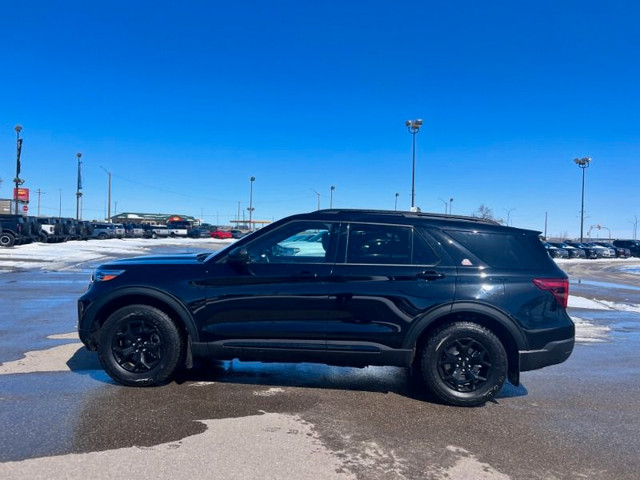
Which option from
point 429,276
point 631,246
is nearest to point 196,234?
point 631,246

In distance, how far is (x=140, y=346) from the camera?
483 cm

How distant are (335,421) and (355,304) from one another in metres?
1.04

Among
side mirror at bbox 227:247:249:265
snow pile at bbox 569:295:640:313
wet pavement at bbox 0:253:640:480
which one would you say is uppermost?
side mirror at bbox 227:247:249:265

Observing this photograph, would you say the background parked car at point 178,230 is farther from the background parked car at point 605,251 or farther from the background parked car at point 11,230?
the background parked car at point 605,251

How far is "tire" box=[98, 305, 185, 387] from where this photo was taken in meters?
4.75

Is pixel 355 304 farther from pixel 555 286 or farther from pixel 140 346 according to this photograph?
pixel 140 346

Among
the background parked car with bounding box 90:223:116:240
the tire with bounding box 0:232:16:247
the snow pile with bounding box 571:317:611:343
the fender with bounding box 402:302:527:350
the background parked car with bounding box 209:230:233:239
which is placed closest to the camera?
the fender with bounding box 402:302:527:350

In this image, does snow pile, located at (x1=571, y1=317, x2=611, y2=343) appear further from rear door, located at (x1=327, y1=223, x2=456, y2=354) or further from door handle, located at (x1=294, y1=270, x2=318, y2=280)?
door handle, located at (x1=294, y1=270, x2=318, y2=280)

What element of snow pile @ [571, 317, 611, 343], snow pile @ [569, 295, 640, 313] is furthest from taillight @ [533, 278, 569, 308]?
snow pile @ [569, 295, 640, 313]

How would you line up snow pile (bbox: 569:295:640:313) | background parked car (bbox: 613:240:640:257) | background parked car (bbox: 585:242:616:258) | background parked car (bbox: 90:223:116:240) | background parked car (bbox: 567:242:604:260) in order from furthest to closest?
background parked car (bbox: 613:240:640:257) < background parked car (bbox: 585:242:616:258) < background parked car (bbox: 567:242:604:260) < background parked car (bbox: 90:223:116:240) < snow pile (bbox: 569:295:640:313)

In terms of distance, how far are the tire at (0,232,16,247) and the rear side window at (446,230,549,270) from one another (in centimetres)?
2999

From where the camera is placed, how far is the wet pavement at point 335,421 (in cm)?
343

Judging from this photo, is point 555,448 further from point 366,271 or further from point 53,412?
point 53,412

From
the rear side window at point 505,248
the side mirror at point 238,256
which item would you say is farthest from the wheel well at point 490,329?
the side mirror at point 238,256
